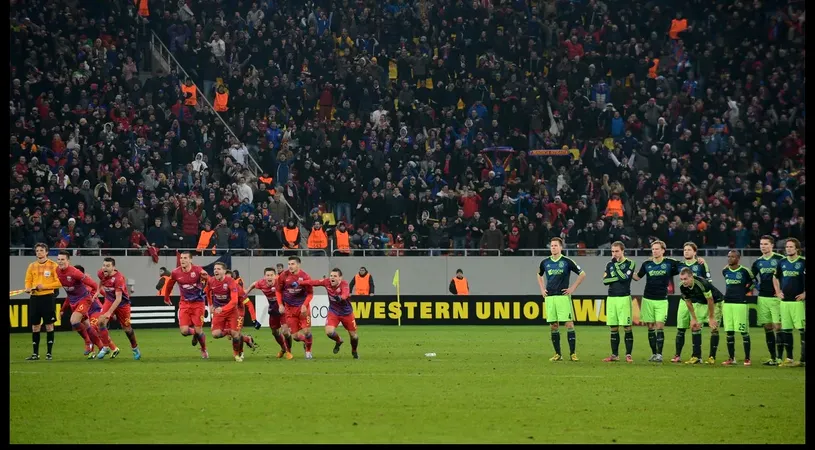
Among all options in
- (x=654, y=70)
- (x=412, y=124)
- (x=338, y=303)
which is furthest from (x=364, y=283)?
(x=654, y=70)

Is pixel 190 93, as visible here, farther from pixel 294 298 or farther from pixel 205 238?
pixel 294 298

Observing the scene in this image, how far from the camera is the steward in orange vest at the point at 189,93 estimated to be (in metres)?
40.4

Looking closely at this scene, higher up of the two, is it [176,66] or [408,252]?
[176,66]

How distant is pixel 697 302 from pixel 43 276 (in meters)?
12.7

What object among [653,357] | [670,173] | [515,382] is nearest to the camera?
[515,382]

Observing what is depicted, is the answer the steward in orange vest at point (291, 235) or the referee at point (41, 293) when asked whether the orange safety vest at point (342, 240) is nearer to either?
the steward in orange vest at point (291, 235)

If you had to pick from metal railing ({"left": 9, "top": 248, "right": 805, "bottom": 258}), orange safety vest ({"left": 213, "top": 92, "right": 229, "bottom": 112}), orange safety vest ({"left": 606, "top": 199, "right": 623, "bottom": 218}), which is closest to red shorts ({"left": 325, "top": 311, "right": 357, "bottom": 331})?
metal railing ({"left": 9, "top": 248, "right": 805, "bottom": 258})

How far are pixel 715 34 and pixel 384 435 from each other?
34.9 metres

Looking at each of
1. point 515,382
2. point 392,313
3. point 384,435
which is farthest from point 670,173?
point 384,435

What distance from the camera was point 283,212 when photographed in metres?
38.1

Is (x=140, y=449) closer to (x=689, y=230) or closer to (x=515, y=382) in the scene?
(x=515, y=382)

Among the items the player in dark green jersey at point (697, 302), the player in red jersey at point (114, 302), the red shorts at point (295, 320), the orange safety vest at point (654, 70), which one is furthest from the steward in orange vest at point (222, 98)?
the player in dark green jersey at point (697, 302)

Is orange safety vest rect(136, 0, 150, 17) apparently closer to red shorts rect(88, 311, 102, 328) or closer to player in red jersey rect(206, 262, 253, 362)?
red shorts rect(88, 311, 102, 328)

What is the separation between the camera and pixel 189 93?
40.6 meters
